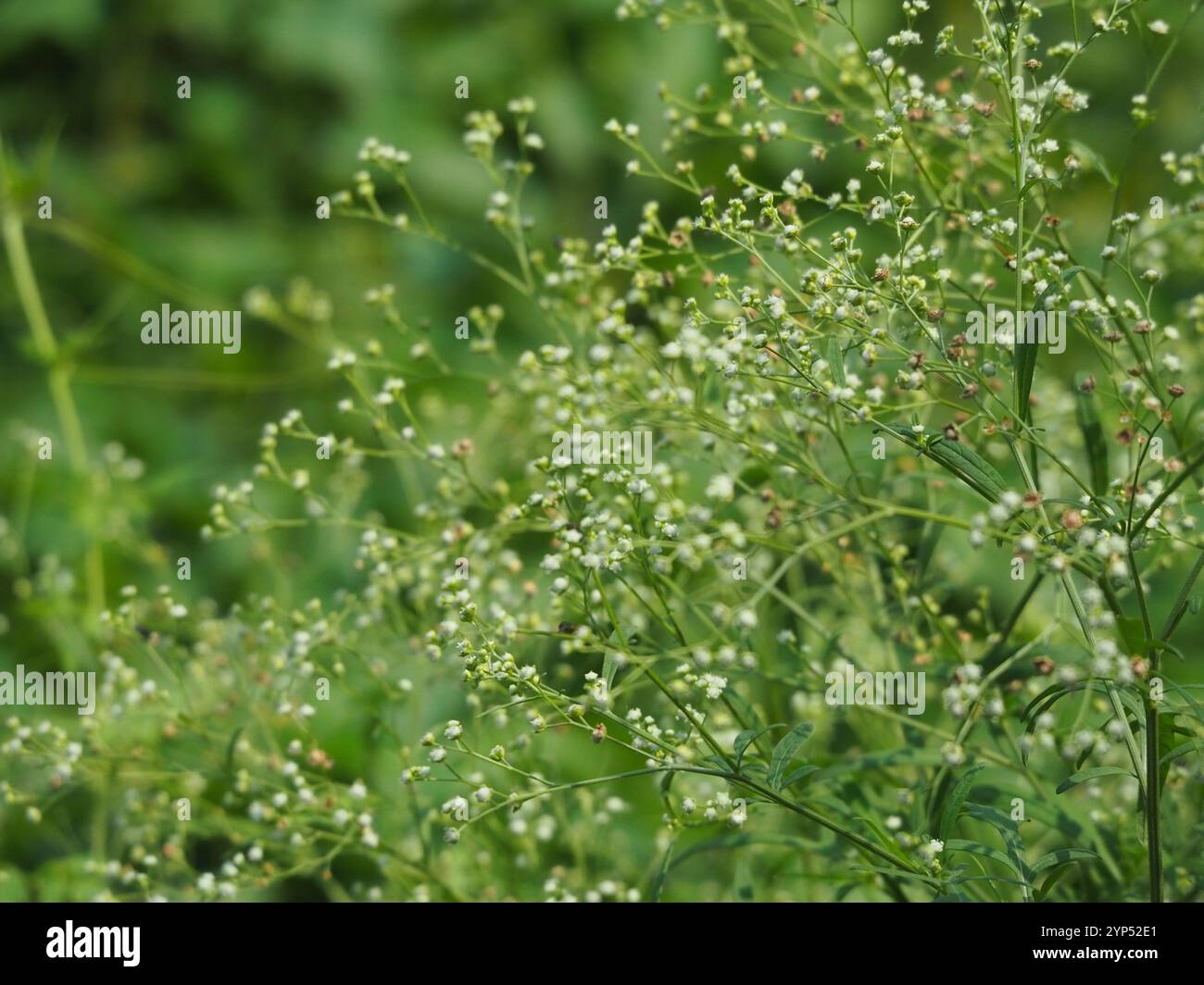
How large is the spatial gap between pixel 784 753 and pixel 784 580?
22.8 inches

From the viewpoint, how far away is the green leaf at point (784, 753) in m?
0.75

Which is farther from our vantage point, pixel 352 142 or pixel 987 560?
pixel 352 142

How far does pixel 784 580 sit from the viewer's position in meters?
1.33

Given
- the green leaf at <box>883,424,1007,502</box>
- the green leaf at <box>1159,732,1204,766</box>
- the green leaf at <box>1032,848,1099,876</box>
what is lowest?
the green leaf at <box>1032,848,1099,876</box>

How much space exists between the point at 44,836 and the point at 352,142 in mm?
1643

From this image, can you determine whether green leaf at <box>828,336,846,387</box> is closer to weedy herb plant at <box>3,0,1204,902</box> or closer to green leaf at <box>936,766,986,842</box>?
weedy herb plant at <box>3,0,1204,902</box>

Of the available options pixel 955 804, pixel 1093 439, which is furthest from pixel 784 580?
pixel 955 804

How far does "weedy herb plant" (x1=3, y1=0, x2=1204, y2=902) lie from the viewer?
770 mm

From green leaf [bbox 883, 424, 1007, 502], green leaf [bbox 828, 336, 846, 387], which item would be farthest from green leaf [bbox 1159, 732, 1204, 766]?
green leaf [bbox 828, 336, 846, 387]

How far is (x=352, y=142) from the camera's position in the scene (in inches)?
104

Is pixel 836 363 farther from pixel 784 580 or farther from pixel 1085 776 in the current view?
pixel 784 580

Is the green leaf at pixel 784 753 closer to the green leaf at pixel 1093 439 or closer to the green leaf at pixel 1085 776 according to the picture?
the green leaf at pixel 1085 776

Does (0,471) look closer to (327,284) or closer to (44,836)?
(44,836)

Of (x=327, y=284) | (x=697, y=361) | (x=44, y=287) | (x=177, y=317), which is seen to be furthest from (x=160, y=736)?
(x=44, y=287)
